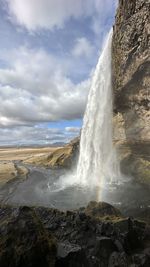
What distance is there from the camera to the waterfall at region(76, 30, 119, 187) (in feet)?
167

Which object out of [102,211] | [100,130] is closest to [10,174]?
[100,130]

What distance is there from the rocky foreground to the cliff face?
27.0 metres

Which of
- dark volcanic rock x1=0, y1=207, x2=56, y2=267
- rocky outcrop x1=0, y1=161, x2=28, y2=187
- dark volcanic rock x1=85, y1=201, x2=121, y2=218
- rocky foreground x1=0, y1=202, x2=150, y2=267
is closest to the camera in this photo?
dark volcanic rock x1=0, y1=207, x2=56, y2=267

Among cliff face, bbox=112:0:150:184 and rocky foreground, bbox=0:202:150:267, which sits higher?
A: cliff face, bbox=112:0:150:184

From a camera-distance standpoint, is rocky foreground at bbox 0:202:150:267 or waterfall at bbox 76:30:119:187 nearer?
rocky foreground at bbox 0:202:150:267

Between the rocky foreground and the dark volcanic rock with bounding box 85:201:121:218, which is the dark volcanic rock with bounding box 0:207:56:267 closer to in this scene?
the rocky foreground

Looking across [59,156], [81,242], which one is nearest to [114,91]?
[81,242]

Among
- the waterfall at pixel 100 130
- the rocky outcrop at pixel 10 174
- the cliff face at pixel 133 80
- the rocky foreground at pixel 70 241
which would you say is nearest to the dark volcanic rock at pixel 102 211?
the rocky foreground at pixel 70 241

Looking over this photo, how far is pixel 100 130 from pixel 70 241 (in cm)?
3633

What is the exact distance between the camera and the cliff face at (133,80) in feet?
133

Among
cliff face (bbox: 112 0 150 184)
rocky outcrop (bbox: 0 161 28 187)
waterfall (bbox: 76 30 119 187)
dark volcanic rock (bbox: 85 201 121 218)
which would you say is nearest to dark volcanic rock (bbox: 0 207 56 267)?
dark volcanic rock (bbox: 85 201 121 218)

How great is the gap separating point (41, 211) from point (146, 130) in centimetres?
2715

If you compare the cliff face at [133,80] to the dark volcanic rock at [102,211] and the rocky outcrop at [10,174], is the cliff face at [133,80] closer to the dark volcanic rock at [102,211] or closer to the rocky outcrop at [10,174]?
the dark volcanic rock at [102,211]

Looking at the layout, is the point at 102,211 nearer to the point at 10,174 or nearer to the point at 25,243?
the point at 25,243
